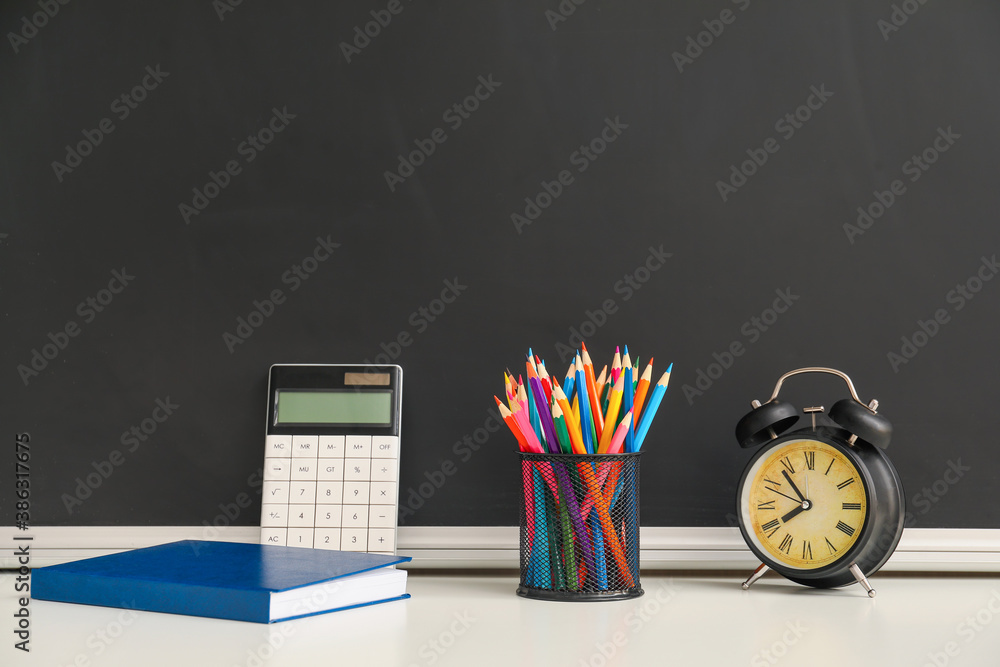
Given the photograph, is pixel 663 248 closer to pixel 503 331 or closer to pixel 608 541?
pixel 503 331

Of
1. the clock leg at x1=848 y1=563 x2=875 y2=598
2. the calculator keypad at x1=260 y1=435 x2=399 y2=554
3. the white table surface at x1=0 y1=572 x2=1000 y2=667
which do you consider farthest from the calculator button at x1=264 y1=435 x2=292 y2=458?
the clock leg at x1=848 y1=563 x2=875 y2=598

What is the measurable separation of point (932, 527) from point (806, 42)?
62 cm

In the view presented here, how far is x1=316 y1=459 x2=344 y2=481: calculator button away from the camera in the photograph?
1.00m

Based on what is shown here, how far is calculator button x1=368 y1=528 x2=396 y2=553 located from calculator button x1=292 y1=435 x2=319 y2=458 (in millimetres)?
121

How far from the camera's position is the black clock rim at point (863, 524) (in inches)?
33.0

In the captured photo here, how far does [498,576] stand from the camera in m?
0.99

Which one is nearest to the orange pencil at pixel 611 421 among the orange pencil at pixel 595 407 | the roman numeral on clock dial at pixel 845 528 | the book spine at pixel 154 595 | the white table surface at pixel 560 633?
the orange pencil at pixel 595 407

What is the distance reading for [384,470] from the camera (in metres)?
0.99

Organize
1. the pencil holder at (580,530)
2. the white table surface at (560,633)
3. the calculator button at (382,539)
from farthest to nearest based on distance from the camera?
the calculator button at (382,539), the pencil holder at (580,530), the white table surface at (560,633)

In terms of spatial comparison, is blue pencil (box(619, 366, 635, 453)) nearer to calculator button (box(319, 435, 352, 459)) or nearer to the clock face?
the clock face

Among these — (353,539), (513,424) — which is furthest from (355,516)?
(513,424)

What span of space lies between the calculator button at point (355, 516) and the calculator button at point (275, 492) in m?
0.08

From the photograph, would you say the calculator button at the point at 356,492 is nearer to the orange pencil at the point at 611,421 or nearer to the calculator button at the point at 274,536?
the calculator button at the point at 274,536

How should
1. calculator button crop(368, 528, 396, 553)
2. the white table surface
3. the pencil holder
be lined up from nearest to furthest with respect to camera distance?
1. the white table surface
2. the pencil holder
3. calculator button crop(368, 528, 396, 553)
